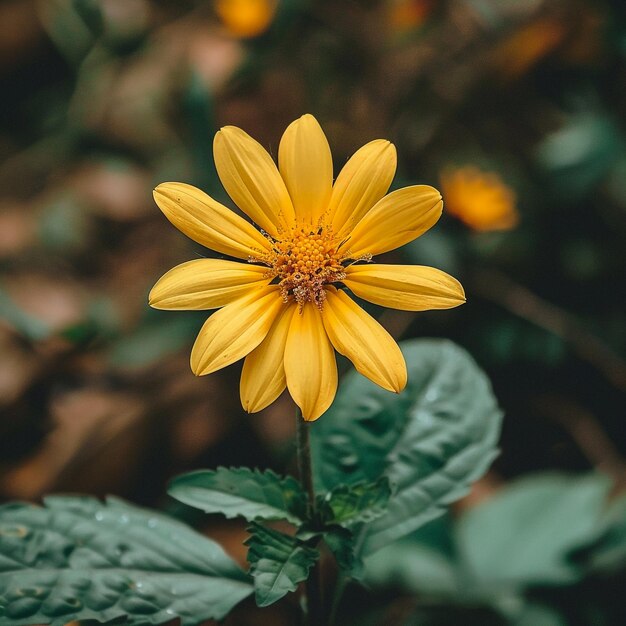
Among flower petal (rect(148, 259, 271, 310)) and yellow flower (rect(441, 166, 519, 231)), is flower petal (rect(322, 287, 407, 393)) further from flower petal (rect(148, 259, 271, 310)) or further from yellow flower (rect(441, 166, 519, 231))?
yellow flower (rect(441, 166, 519, 231))

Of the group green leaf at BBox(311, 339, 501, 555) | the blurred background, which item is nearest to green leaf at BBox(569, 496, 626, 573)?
the blurred background

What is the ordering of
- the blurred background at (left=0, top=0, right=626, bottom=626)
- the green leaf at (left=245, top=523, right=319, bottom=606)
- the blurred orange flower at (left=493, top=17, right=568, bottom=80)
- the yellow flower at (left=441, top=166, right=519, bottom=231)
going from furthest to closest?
the blurred orange flower at (left=493, top=17, right=568, bottom=80), the yellow flower at (left=441, top=166, right=519, bottom=231), the blurred background at (left=0, top=0, right=626, bottom=626), the green leaf at (left=245, top=523, right=319, bottom=606)

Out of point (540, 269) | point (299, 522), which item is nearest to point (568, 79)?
point (540, 269)

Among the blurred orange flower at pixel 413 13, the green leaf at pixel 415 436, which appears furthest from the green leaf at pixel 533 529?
the blurred orange flower at pixel 413 13

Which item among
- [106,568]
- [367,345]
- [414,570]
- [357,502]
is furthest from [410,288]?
[414,570]

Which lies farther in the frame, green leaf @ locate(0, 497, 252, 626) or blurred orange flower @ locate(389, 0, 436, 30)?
blurred orange flower @ locate(389, 0, 436, 30)

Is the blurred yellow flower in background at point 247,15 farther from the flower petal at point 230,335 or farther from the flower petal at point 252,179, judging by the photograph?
the flower petal at point 230,335

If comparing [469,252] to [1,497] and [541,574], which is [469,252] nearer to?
[541,574]
